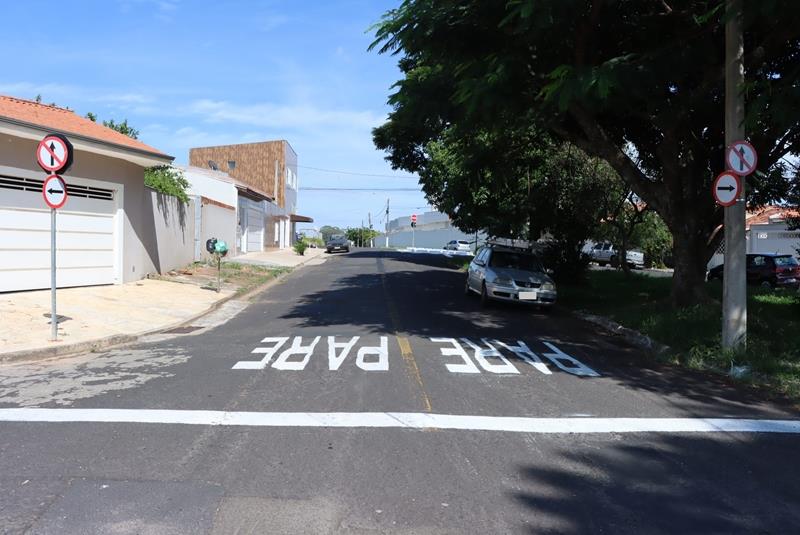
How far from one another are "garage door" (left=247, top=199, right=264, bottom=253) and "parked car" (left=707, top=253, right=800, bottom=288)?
24.2 meters

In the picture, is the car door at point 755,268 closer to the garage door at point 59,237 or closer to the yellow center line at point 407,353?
the yellow center line at point 407,353

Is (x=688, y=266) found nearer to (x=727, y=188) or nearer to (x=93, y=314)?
(x=727, y=188)

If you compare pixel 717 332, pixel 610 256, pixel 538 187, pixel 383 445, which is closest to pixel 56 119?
pixel 383 445

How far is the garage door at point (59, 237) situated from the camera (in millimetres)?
12547

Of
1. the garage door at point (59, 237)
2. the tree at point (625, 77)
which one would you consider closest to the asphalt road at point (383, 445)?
the tree at point (625, 77)

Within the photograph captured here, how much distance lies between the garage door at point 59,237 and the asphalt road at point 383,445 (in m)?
5.38

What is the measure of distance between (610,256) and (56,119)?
3478 centimetres

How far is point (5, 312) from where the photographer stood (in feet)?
35.6

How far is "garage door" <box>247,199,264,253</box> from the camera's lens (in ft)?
110

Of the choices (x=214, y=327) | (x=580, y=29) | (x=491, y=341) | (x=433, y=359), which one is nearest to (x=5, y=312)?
(x=214, y=327)

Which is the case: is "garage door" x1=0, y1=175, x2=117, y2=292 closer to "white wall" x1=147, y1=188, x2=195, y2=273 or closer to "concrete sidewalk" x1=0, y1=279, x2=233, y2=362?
"concrete sidewalk" x1=0, y1=279, x2=233, y2=362

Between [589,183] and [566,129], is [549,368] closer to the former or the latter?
[566,129]

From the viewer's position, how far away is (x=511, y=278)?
46.3 feet

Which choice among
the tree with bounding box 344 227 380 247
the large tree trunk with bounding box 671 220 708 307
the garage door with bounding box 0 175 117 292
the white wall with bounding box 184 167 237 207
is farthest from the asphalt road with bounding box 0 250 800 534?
the tree with bounding box 344 227 380 247
